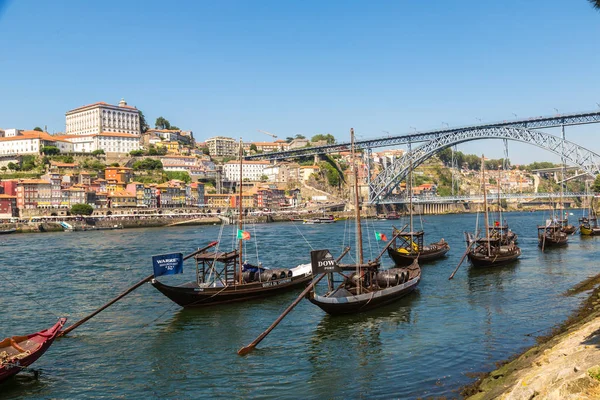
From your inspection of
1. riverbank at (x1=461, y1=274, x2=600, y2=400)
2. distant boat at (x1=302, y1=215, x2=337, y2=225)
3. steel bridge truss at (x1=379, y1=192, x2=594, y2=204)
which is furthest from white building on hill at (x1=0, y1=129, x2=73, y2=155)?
riverbank at (x1=461, y1=274, x2=600, y2=400)

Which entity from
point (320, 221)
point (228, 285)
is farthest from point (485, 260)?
point (320, 221)

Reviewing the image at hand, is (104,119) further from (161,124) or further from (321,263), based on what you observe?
(321,263)

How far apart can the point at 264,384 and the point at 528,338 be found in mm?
8127

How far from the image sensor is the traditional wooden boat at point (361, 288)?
1892 cm

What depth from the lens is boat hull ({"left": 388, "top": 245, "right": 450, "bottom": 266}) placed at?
32281mm

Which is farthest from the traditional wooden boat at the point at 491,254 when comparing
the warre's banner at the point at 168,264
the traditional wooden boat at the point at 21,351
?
the traditional wooden boat at the point at 21,351

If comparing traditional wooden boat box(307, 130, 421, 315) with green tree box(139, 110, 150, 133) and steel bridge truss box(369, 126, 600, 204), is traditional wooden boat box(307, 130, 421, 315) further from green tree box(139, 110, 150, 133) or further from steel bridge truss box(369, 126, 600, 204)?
green tree box(139, 110, 150, 133)

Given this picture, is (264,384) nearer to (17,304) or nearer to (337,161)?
(17,304)

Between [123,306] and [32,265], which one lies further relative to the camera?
[32,265]

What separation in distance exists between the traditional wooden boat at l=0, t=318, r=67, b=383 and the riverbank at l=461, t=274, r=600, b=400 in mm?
10118

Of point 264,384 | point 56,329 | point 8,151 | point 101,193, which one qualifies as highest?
point 8,151

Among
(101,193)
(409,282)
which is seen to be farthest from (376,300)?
(101,193)

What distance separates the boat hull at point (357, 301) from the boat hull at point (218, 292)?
4.34 meters

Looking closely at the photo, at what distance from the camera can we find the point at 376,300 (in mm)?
20312
